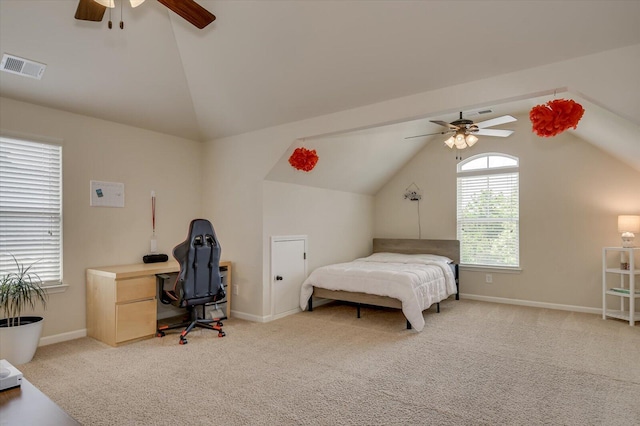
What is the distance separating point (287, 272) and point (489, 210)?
3432 millimetres

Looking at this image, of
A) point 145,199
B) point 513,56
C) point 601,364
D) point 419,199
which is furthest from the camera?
point 419,199

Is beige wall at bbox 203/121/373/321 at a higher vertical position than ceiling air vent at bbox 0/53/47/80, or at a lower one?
lower

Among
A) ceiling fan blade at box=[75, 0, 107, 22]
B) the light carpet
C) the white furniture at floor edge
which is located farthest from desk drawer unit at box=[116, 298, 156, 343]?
the white furniture at floor edge

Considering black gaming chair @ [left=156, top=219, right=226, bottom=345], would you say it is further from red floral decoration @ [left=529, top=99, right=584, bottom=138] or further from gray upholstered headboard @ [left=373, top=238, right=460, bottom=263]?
gray upholstered headboard @ [left=373, top=238, right=460, bottom=263]

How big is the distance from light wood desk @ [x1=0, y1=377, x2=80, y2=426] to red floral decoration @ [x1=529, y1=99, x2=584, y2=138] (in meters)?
3.07

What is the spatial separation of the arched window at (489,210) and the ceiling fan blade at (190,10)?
4904 mm

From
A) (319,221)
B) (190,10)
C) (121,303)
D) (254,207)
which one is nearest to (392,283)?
(319,221)

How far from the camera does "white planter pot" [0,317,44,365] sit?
3082mm

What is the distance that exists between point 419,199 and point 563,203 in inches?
84.4

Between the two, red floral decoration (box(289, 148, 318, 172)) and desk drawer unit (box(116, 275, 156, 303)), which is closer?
desk drawer unit (box(116, 275, 156, 303))

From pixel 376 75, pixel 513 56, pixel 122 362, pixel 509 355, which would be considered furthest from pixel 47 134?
pixel 509 355

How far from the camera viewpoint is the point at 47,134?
12.3 ft

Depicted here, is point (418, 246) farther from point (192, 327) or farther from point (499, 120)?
point (192, 327)

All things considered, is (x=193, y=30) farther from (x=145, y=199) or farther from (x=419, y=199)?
(x=419, y=199)
